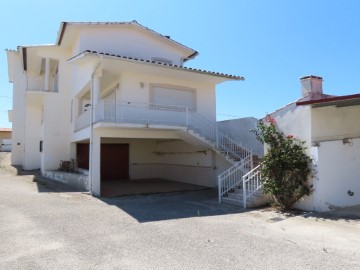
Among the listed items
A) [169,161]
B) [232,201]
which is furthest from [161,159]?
[232,201]


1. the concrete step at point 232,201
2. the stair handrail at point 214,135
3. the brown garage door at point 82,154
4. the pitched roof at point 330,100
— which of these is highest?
the pitched roof at point 330,100

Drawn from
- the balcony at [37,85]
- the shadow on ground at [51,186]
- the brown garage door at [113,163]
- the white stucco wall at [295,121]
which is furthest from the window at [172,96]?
the balcony at [37,85]

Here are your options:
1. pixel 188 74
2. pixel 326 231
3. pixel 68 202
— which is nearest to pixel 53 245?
pixel 68 202

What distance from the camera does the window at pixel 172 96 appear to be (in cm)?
1505

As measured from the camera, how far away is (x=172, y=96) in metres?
15.5

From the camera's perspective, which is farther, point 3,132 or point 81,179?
point 3,132

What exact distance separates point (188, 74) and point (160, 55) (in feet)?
14.3

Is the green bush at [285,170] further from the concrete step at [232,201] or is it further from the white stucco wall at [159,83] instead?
the white stucco wall at [159,83]

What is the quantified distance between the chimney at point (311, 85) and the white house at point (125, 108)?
11.4 ft

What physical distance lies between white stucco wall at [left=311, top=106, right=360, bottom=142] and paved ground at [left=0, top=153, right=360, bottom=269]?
8.66 feet

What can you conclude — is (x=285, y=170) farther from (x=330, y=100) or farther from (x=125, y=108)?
(x=125, y=108)

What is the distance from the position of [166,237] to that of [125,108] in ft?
24.7

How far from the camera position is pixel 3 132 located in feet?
170

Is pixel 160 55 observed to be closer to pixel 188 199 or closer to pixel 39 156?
pixel 188 199
